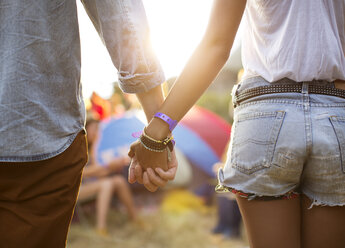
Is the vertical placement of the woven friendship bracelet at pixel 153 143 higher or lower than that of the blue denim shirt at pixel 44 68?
lower

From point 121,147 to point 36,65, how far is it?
402 cm

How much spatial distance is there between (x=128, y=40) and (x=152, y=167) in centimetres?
45

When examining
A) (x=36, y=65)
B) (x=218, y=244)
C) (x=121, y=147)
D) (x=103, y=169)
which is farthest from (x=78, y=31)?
(x=121, y=147)

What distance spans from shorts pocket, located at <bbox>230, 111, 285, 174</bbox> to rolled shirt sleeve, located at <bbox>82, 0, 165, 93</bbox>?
0.36 metres

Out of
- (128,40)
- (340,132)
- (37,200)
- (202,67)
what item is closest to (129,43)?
(128,40)

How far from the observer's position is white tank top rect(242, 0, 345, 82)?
1013 mm

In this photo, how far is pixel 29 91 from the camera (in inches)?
39.2

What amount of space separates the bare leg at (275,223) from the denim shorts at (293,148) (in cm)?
3

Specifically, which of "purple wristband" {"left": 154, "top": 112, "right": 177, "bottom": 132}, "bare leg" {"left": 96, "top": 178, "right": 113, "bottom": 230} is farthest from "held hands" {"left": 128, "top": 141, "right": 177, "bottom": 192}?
"bare leg" {"left": 96, "top": 178, "right": 113, "bottom": 230}

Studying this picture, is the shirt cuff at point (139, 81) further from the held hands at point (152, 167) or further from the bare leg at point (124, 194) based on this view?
Result: the bare leg at point (124, 194)

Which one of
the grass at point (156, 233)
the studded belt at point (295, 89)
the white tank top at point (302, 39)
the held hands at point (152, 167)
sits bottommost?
the grass at point (156, 233)

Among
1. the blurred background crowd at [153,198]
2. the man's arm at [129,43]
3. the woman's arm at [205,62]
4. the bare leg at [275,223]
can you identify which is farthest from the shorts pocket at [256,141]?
the blurred background crowd at [153,198]

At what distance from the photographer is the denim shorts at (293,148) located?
99 centimetres

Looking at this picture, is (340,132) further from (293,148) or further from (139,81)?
(139,81)
